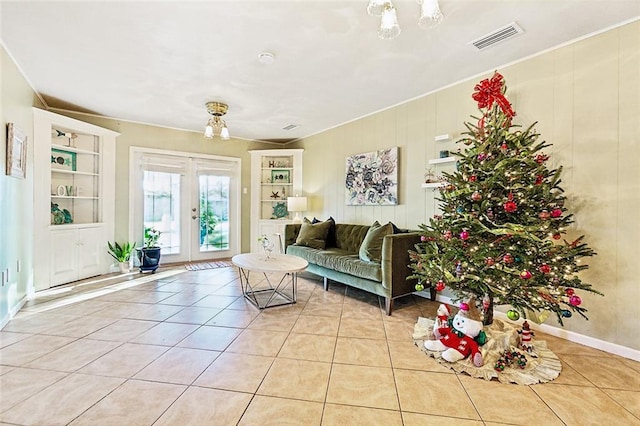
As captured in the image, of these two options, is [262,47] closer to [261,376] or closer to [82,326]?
[261,376]

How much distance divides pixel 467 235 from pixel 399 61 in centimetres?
169

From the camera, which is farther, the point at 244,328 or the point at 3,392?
the point at 244,328

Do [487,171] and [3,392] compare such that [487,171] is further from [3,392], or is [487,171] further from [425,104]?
[3,392]

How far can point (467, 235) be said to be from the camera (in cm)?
220

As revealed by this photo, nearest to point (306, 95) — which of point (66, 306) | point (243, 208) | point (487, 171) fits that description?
point (487, 171)

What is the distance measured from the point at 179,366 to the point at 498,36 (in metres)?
3.37

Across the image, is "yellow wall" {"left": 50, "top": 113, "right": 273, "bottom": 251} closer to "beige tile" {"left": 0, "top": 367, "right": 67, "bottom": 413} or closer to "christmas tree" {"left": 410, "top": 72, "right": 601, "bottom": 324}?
"beige tile" {"left": 0, "top": 367, "right": 67, "bottom": 413}

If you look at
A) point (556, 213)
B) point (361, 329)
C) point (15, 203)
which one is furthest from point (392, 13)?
point (15, 203)

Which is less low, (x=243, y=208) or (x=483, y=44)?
(x=483, y=44)

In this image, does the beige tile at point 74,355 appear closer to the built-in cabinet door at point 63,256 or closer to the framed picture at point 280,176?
the built-in cabinet door at point 63,256

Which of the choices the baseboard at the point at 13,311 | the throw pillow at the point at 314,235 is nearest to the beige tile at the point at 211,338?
the baseboard at the point at 13,311

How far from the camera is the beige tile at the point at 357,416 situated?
148 centimetres

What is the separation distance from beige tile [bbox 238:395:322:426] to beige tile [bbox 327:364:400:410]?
0.13 meters

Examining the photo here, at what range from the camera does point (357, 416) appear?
5.01 ft
